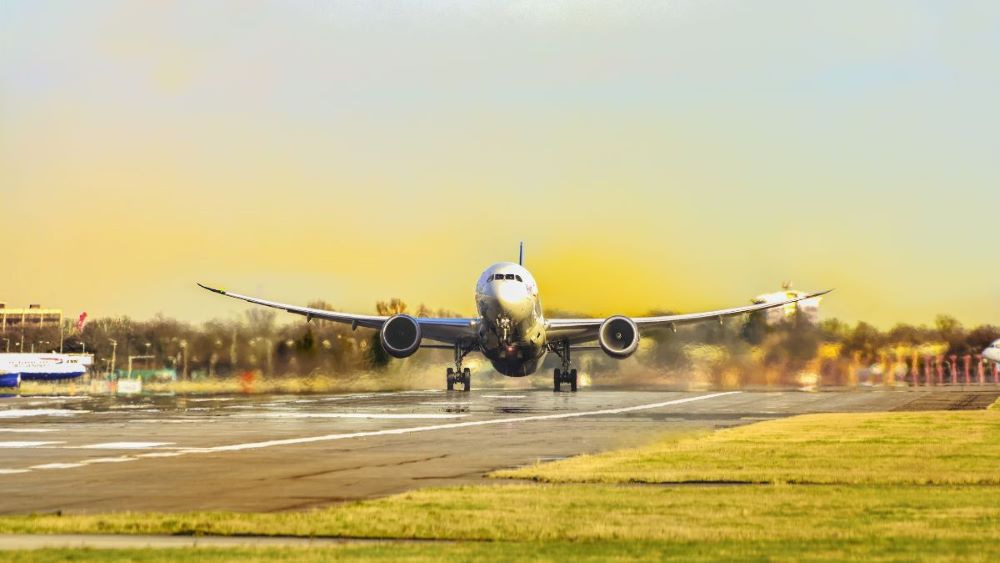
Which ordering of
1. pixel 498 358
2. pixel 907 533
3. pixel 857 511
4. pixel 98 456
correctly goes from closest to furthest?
pixel 907 533
pixel 857 511
pixel 98 456
pixel 498 358

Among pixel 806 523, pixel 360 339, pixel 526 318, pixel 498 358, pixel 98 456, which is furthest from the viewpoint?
pixel 360 339

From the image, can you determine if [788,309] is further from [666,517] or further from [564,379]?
[666,517]

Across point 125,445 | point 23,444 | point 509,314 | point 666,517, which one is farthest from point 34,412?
point 666,517

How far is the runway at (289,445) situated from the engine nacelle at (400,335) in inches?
608

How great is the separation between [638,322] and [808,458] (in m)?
47.1

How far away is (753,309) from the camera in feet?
225

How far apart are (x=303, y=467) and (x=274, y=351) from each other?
1850 inches

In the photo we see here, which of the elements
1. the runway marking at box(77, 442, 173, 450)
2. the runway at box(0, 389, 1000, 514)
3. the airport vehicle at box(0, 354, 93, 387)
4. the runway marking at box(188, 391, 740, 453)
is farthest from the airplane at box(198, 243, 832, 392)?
the airport vehicle at box(0, 354, 93, 387)

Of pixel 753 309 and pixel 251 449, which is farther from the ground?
pixel 753 309

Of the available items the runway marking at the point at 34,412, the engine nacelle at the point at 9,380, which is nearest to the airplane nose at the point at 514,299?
the runway marking at the point at 34,412

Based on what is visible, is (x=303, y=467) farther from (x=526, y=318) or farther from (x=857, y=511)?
(x=526, y=318)

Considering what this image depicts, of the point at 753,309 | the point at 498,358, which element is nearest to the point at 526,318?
the point at 498,358

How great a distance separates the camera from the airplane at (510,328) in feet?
198

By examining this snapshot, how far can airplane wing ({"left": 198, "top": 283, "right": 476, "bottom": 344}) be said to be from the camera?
67.4 m
